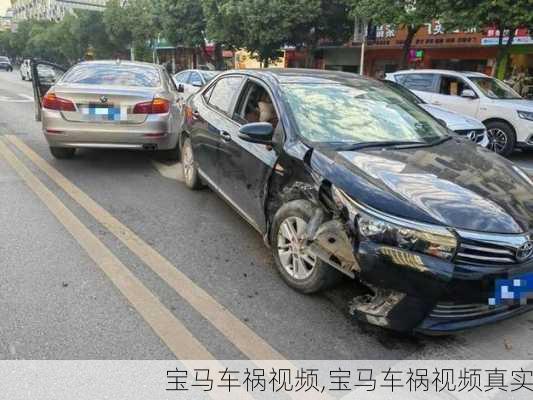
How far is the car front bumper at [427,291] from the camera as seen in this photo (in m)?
2.58

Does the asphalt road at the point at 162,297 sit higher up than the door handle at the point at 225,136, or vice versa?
the door handle at the point at 225,136

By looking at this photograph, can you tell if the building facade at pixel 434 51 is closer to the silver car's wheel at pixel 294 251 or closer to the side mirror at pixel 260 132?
the side mirror at pixel 260 132

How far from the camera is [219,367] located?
2.70 m

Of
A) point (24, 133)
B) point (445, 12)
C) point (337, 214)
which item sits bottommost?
point (24, 133)

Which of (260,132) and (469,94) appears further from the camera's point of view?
(469,94)

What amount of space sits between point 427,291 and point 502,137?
7549mm

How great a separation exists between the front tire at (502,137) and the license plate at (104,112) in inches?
266

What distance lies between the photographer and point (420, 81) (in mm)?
10367

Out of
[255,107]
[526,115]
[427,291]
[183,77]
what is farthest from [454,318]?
[183,77]

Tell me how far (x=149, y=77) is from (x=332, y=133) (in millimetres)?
4333

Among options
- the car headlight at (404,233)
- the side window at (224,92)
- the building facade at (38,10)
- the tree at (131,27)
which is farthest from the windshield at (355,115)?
the building facade at (38,10)

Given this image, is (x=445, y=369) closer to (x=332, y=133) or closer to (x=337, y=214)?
(x=337, y=214)

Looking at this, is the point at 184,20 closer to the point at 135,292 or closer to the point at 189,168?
the point at 189,168

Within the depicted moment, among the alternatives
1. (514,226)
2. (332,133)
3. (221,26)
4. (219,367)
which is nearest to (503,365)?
(514,226)
